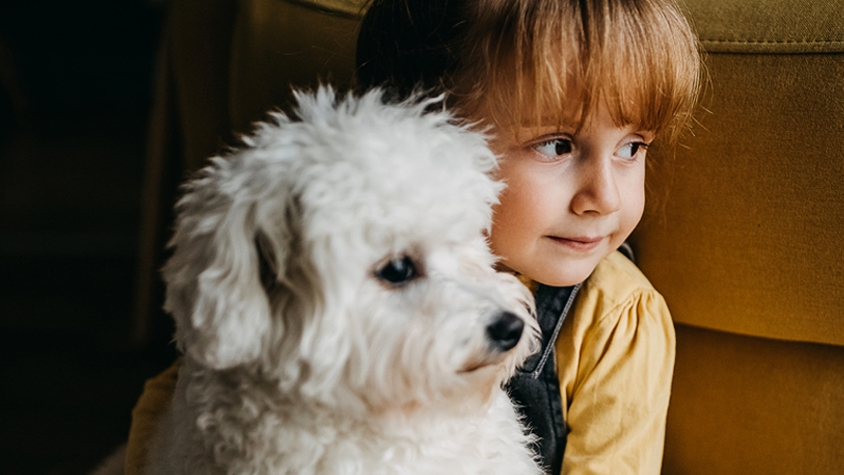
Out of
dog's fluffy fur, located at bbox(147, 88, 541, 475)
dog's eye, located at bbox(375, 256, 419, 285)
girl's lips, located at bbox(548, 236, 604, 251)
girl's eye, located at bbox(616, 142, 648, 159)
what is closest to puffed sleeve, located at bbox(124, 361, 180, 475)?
dog's fluffy fur, located at bbox(147, 88, 541, 475)

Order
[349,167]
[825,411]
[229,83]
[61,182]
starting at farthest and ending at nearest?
[61,182] → [229,83] → [825,411] → [349,167]

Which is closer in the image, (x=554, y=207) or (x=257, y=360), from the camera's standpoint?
(x=257, y=360)

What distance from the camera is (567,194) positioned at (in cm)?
93

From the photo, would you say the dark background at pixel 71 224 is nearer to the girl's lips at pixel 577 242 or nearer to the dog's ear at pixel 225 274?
the dog's ear at pixel 225 274

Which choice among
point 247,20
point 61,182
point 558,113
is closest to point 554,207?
point 558,113

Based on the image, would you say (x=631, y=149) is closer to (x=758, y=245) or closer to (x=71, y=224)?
(x=758, y=245)

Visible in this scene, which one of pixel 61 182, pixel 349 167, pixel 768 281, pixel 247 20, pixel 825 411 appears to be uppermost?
pixel 247 20

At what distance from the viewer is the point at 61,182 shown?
3.47 metres

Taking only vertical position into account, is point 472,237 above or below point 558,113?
below

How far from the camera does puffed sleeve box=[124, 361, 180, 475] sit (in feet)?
3.57

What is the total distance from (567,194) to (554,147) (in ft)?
0.22

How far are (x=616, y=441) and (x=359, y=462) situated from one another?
1.33ft

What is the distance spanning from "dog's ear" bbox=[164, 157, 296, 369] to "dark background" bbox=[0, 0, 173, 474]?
1.22 m

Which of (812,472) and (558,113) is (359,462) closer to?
(558,113)
